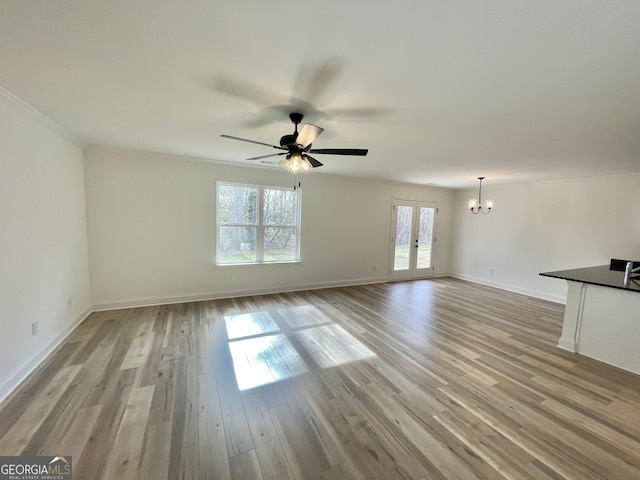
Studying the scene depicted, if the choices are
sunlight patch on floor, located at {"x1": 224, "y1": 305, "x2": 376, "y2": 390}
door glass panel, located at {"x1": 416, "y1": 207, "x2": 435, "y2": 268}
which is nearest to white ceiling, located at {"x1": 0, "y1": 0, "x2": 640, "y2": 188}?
sunlight patch on floor, located at {"x1": 224, "y1": 305, "x2": 376, "y2": 390}

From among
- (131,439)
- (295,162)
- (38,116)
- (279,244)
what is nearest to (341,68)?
(295,162)

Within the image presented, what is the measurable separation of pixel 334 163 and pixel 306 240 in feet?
5.79

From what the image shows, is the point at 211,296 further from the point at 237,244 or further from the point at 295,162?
the point at 295,162

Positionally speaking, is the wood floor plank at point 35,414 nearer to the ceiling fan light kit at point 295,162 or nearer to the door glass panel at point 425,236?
the ceiling fan light kit at point 295,162

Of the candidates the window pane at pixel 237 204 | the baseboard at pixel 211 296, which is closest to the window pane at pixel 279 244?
the window pane at pixel 237 204

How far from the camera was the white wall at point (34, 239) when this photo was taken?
2.12m

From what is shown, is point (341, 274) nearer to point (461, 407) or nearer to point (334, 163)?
point (334, 163)

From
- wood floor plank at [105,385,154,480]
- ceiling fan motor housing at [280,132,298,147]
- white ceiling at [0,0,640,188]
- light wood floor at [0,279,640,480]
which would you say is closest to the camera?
white ceiling at [0,0,640,188]

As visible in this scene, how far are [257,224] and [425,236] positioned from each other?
462cm

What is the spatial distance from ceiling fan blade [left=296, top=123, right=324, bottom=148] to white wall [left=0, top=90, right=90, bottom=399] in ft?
7.76

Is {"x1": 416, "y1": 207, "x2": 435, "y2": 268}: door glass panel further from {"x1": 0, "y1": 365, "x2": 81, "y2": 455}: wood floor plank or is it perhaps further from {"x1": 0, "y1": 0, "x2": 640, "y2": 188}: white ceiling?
{"x1": 0, "y1": 365, "x2": 81, "y2": 455}: wood floor plank

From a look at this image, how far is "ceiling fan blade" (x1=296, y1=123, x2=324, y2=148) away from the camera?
6.60ft

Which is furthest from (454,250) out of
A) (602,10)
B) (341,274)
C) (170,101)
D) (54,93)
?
(54,93)

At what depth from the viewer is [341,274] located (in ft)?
19.4
